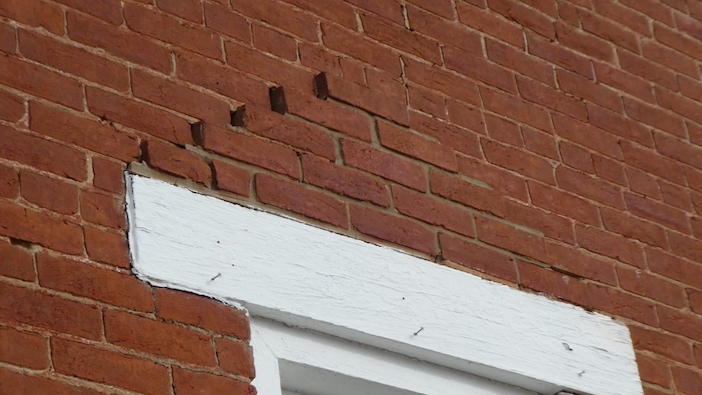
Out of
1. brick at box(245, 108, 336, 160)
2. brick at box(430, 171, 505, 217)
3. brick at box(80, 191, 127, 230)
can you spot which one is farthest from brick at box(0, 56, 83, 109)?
brick at box(430, 171, 505, 217)

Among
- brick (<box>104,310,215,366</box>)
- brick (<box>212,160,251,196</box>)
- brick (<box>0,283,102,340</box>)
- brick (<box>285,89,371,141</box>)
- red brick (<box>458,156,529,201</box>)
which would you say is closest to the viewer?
brick (<box>0,283,102,340</box>)

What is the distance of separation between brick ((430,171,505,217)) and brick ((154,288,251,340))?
830 millimetres

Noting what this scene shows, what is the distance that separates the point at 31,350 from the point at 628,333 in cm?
181

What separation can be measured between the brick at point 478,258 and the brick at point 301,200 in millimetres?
334

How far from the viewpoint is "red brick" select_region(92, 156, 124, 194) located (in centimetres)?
297

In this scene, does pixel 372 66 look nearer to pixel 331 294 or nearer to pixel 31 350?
pixel 331 294

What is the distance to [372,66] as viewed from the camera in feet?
12.2

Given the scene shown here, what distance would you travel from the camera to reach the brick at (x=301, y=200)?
3.23 m

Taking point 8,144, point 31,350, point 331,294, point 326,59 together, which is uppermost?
point 326,59

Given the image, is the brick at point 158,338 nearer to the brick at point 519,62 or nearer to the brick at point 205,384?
the brick at point 205,384

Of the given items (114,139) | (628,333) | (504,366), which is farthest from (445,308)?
(114,139)

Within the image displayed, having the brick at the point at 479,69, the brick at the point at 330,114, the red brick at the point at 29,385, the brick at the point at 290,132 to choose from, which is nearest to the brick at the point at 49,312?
the red brick at the point at 29,385

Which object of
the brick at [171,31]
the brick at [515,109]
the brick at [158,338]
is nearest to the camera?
the brick at [158,338]

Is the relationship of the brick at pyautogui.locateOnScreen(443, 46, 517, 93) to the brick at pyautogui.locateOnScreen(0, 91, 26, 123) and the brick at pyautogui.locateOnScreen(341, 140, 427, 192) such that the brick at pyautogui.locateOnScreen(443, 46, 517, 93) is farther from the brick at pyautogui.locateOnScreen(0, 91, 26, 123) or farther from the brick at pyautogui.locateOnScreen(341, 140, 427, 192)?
the brick at pyautogui.locateOnScreen(0, 91, 26, 123)
